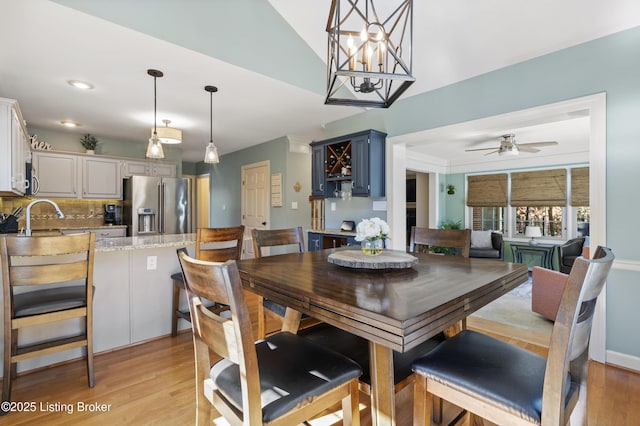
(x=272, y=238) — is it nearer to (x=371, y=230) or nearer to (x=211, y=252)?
(x=211, y=252)

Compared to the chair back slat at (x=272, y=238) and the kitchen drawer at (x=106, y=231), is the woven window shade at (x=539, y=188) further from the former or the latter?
the kitchen drawer at (x=106, y=231)

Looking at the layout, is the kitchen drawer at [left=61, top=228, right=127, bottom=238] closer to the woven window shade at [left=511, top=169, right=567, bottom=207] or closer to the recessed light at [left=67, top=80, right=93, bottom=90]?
the recessed light at [left=67, top=80, right=93, bottom=90]

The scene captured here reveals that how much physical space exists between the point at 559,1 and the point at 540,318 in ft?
9.67

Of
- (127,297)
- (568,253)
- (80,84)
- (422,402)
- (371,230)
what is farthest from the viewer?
(568,253)

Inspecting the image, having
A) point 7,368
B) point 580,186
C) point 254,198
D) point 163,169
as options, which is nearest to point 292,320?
point 7,368

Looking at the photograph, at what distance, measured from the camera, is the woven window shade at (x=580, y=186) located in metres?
5.53

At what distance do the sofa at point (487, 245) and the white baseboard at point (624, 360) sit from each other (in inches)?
142

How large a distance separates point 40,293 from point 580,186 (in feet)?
24.7

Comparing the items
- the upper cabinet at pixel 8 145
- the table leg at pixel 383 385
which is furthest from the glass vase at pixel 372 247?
the upper cabinet at pixel 8 145

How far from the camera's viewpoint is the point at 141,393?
1926mm

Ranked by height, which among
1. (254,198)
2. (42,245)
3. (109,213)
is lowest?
(42,245)

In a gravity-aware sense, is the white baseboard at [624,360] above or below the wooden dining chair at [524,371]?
below

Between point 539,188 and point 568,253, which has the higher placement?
point 539,188

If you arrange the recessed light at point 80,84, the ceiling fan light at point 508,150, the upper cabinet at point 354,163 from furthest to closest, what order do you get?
1. the ceiling fan light at point 508,150
2. the upper cabinet at point 354,163
3. the recessed light at point 80,84
